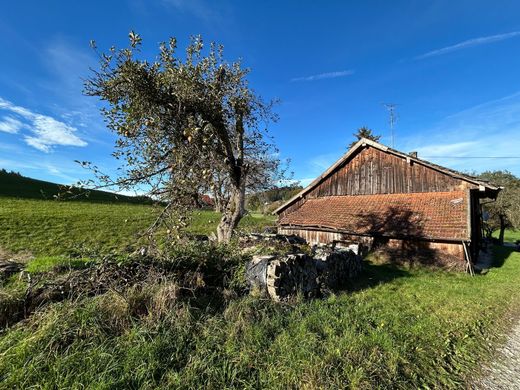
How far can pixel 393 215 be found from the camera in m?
15.9

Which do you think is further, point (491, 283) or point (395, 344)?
point (491, 283)

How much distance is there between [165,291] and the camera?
5.51 m

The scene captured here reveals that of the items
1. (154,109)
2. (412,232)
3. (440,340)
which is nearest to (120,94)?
(154,109)

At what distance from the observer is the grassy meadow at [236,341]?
149 inches

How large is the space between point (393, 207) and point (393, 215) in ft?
2.75

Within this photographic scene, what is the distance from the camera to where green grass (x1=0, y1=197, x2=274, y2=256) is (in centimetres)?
1407

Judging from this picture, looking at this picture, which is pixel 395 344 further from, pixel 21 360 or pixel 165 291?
pixel 21 360

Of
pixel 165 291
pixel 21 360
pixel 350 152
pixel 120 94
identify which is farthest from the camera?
pixel 350 152

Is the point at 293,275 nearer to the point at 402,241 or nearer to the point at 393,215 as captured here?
the point at 402,241

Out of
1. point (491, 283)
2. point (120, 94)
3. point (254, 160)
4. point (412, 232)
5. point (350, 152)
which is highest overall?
point (350, 152)

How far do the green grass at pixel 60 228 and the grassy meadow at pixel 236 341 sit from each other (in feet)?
20.2

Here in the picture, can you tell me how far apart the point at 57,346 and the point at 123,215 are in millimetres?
21817

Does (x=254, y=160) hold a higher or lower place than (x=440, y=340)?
higher

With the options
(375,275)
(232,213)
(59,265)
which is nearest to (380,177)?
(375,275)
